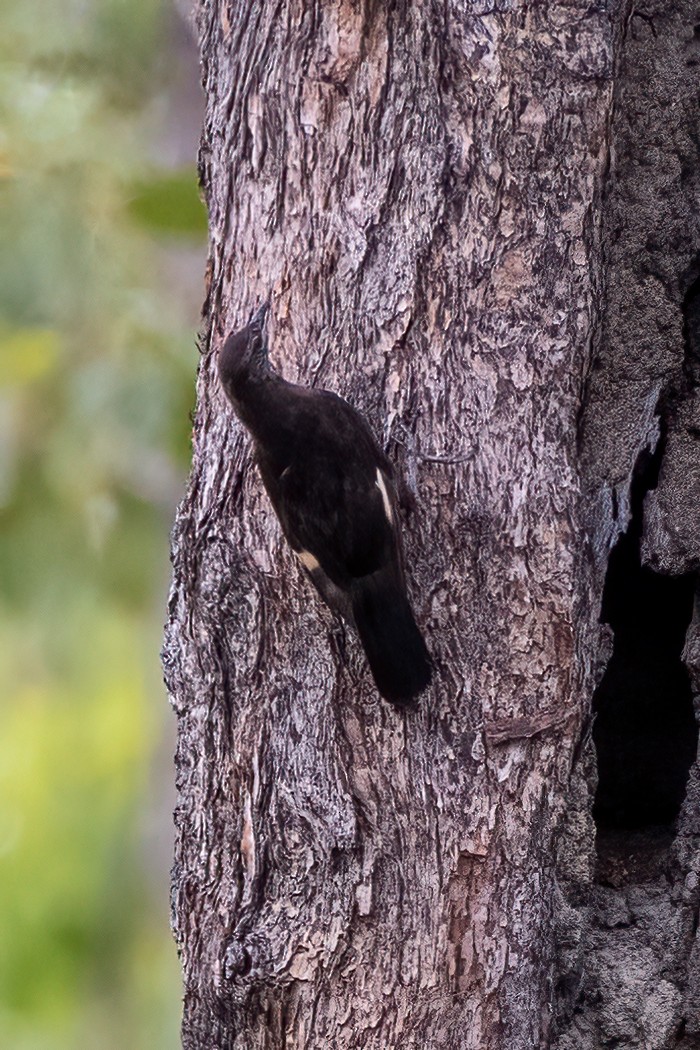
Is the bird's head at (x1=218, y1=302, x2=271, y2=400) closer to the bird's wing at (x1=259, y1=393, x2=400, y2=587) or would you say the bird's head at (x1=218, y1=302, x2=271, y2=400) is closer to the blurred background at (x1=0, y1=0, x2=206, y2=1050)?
the bird's wing at (x1=259, y1=393, x2=400, y2=587)

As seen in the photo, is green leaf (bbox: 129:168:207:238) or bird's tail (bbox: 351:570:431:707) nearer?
bird's tail (bbox: 351:570:431:707)

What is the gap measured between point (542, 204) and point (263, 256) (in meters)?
0.45

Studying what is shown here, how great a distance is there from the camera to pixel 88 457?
10.3 ft

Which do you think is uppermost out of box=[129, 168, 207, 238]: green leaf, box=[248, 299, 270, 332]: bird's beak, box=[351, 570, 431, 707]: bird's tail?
box=[129, 168, 207, 238]: green leaf

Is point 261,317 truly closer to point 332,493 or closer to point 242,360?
point 242,360

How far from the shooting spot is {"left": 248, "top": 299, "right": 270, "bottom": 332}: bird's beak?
6.38ft

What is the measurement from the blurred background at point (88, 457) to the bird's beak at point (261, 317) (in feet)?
2.04

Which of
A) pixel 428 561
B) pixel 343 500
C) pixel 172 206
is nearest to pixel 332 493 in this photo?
pixel 343 500

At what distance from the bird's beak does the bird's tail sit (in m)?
0.45

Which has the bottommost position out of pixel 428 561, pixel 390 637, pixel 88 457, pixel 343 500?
pixel 390 637

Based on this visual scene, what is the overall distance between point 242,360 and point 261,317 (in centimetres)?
10

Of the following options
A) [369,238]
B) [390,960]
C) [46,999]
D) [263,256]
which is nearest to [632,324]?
[369,238]

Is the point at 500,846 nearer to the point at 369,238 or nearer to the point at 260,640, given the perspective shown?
the point at 260,640

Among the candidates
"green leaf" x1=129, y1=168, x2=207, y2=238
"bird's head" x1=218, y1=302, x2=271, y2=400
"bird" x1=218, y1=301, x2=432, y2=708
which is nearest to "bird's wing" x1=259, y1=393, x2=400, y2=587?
"bird" x1=218, y1=301, x2=432, y2=708
